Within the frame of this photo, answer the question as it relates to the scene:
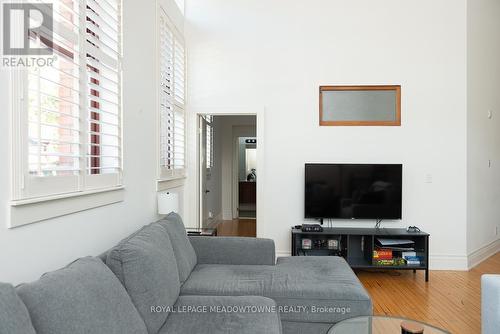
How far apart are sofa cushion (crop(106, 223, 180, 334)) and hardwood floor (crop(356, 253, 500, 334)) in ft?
6.87

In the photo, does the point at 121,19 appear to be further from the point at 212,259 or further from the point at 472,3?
the point at 472,3

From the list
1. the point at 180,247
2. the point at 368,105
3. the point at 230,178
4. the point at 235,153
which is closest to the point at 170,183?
the point at 180,247

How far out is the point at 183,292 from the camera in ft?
7.69

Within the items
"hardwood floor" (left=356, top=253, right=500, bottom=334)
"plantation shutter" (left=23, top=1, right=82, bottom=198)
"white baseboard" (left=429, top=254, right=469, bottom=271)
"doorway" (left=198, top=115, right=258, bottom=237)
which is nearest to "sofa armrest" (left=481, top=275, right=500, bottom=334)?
"hardwood floor" (left=356, top=253, right=500, bottom=334)

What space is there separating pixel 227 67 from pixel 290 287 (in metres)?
3.08

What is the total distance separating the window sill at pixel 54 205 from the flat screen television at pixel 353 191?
2.65m

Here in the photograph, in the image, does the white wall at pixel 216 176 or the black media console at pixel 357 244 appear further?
the white wall at pixel 216 176

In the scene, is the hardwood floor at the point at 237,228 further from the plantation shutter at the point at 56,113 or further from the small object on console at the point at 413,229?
the plantation shutter at the point at 56,113

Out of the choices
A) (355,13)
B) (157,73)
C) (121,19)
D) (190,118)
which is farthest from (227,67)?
(121,19)

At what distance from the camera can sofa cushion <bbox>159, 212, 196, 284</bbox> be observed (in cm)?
250

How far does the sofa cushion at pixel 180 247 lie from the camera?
2.50 metres

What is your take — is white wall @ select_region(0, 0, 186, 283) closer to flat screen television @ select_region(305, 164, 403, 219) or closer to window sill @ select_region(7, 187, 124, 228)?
window sill @ select_region(7, 187, 124, 228)

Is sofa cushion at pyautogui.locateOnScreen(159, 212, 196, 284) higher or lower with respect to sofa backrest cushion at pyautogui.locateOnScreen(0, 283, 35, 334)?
lower

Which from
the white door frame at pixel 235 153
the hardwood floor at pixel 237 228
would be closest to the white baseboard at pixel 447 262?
the hardwood floor at pixel 237 228
